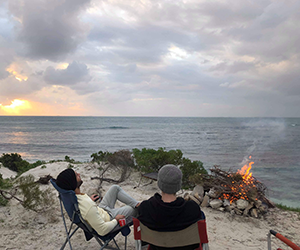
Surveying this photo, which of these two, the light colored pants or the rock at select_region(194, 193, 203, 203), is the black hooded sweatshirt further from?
the rock at select_region(194, 193, 203, 203)

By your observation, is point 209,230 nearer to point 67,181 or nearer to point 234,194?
point 234,194

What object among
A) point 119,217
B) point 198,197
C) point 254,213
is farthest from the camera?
point 198,197

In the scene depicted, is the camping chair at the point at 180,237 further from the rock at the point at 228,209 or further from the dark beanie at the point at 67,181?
the rock at the point at 228,209

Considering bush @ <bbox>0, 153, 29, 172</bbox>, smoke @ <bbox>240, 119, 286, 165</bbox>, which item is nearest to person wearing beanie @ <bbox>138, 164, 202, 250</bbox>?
bush @ <bbox>0, 153, 29, 172</bbox>

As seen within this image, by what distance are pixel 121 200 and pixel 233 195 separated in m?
3.60

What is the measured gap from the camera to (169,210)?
6.07ft

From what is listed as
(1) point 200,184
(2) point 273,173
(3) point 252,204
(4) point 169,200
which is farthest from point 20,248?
(2) point 273,173

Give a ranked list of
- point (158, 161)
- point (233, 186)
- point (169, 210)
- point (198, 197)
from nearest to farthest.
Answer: point (169, 210) → point (233, 186) → point (198, 197) → point (158, 161)

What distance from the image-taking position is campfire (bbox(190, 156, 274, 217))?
5.38m

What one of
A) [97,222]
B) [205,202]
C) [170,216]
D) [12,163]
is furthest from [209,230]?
[12,163]

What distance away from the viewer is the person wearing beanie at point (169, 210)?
1.86 metres

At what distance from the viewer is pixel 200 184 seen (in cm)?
616

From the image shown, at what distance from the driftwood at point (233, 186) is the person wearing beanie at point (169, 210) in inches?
163

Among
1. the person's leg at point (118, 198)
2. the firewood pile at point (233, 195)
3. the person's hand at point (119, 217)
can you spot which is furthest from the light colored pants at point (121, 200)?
the firewood pile at point (233, 195)
